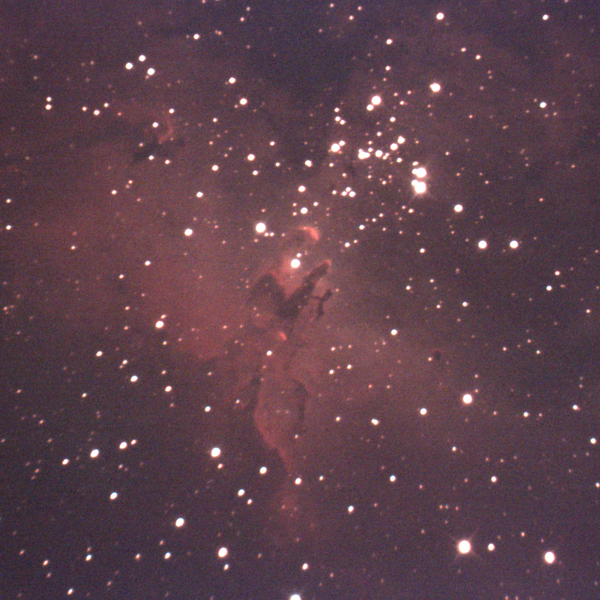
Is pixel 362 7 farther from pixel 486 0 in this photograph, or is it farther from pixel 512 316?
pixel 512 316

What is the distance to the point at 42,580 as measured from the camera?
36 centimetres

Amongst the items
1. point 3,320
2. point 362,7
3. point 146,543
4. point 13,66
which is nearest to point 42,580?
point 146,543

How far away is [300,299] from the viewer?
0.39 metres

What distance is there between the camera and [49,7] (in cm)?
40

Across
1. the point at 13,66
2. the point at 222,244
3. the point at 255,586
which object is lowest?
the point at 255,586

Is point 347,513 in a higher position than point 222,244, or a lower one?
lower

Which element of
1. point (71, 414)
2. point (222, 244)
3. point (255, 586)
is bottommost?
point (255, 586)

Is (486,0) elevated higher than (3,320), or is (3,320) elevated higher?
(486,0)

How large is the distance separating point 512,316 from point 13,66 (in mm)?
492

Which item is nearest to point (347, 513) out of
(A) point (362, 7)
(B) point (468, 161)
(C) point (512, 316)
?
(C) point (512, 316)

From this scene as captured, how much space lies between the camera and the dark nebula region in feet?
1.22

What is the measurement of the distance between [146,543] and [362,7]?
1.64ft

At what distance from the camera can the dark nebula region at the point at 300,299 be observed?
1.22ft

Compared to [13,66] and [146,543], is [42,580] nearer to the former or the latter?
[146,543]
